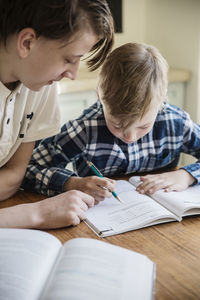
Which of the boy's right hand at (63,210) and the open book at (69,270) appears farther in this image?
the boy's right hand at (63,210)

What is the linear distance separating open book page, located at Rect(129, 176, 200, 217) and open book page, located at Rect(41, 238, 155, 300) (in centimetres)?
27

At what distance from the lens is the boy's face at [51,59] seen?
0.84 meters

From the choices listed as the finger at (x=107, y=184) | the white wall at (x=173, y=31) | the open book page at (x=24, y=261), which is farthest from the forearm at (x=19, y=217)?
the white wall at (x=173, y=31)

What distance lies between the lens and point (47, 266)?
0.69 meters

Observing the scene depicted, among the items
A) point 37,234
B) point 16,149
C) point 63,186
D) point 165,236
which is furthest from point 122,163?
point 37,234

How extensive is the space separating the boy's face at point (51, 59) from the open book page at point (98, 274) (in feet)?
1.26

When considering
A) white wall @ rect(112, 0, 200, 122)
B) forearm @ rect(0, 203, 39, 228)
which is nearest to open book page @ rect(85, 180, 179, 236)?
forearm @ rect(0, 203, 39, 228)

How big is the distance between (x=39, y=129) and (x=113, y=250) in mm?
539

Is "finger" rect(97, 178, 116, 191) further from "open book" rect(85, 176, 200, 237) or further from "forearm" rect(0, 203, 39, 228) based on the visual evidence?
"forearm" rect(0, 203, 39, 228)

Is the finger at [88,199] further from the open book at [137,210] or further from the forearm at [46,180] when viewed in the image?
the forearm at [46,180]

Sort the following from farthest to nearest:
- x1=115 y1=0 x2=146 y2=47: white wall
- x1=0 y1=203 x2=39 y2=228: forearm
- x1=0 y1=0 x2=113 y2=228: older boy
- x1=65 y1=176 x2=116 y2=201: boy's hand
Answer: x1=115 y1=0 x2=146 y2=47: white wall < x1=65 y1=176 x2=116 y2=201: boy's hand < x1=0 y1=203 x2=39 y2=228: forearm < x1=0 y1=0 x2=113 y2=228: older boy

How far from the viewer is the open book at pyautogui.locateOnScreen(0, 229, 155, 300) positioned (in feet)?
2.02

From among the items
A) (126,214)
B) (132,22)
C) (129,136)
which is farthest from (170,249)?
(132,22)

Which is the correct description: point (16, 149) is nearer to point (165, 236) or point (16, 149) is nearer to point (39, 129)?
point (39, 129)
